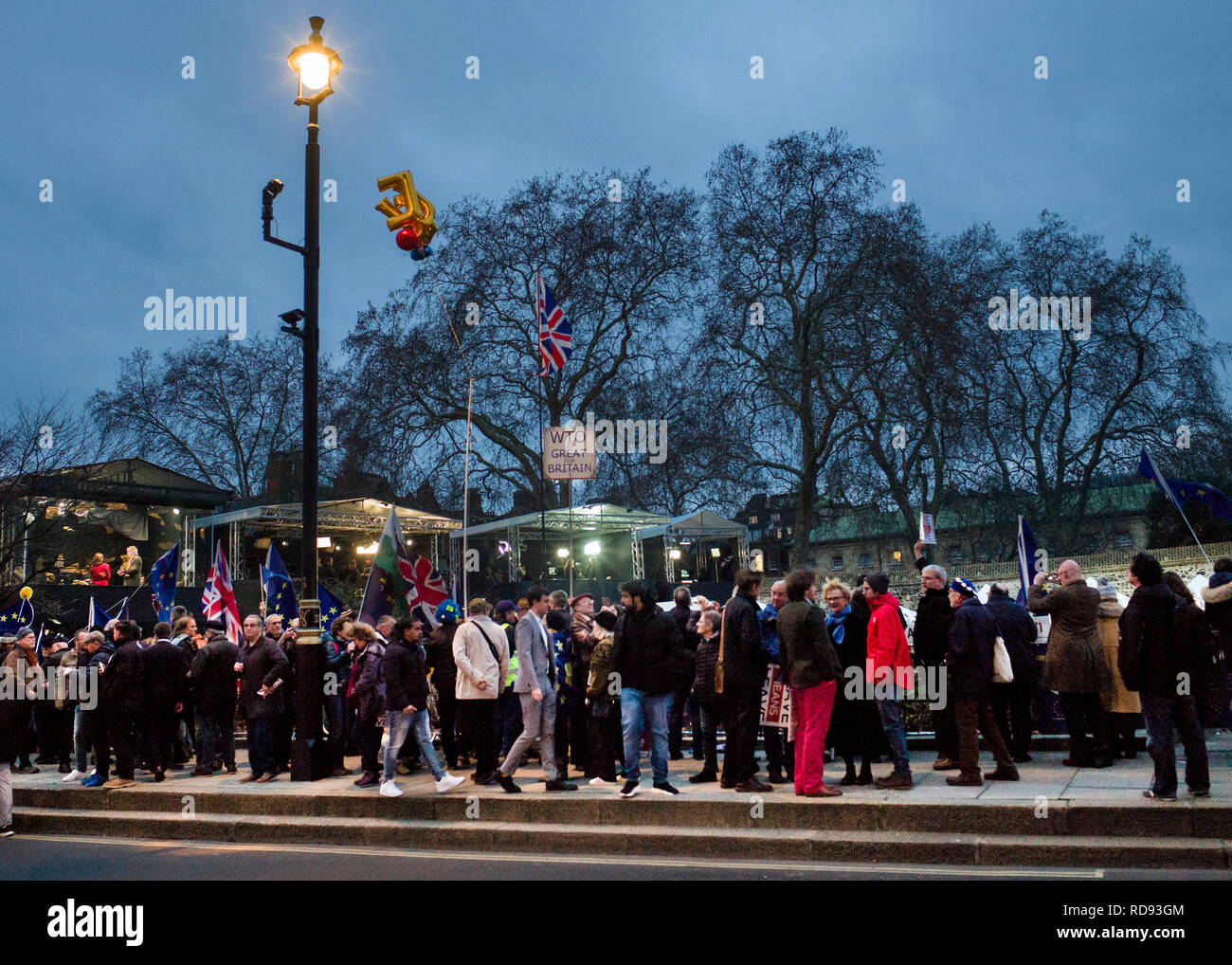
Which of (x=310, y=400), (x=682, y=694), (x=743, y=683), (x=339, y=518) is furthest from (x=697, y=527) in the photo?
(x=743, y=683)

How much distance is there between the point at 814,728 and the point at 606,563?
2621cm

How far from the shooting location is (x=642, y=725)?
901 cm

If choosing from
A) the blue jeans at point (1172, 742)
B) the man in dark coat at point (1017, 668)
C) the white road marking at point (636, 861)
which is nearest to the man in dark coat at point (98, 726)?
the white road marking at point (636, 861)

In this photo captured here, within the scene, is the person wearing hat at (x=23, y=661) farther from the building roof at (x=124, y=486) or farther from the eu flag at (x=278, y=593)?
the building roof at (x=124, y=486)

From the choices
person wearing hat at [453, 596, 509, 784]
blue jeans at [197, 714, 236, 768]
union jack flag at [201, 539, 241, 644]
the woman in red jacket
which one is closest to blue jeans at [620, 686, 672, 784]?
person wearing hat at [453, 596, 509, 784]

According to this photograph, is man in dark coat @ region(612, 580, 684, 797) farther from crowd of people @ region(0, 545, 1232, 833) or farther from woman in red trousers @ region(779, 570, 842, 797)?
woman in red trousers @ region(779, 570, 842, 797)

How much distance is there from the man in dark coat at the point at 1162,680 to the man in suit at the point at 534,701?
481 cm

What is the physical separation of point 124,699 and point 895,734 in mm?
8303

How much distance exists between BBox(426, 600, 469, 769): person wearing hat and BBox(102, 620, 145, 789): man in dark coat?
328cm

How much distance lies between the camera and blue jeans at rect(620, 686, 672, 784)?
8883 mm

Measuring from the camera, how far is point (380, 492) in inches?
1502

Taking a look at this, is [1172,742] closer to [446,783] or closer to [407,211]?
[446,783]

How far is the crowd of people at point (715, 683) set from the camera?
28.0ft
